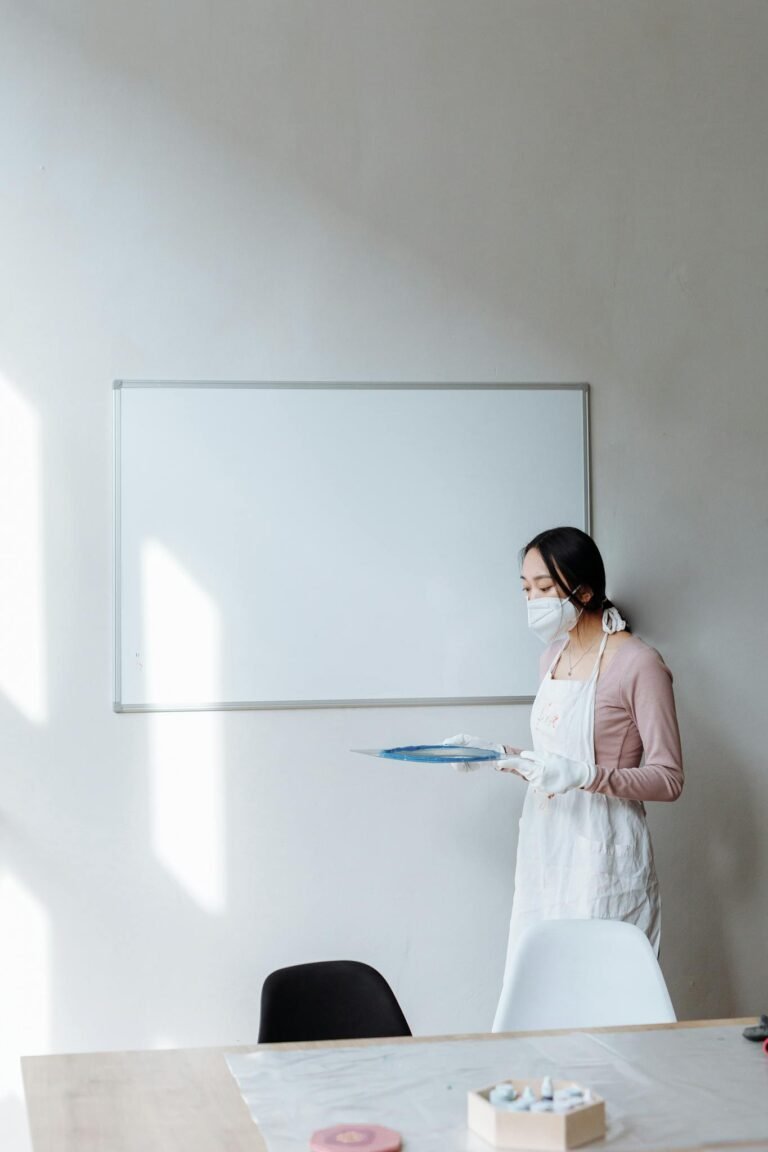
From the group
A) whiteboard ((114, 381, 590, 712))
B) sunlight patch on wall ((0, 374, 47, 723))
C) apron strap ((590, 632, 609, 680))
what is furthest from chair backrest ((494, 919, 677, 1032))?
sunlight patch on wall ((0, 374, 47, 723))

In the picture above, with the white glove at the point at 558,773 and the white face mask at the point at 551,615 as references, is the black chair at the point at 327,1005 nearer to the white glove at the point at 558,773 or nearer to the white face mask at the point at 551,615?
the white glove at the point at 558,773

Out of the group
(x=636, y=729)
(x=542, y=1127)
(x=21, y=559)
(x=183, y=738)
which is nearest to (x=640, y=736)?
(x=636, y=729)

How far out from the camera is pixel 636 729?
2715 millimetres

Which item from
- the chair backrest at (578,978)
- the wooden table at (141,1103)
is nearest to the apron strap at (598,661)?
the chair backrest at (578,978)

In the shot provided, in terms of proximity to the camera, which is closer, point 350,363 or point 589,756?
point 589,756

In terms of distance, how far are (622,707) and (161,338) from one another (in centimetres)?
143

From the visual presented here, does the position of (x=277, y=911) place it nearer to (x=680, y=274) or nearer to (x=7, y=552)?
(x=7, y=552)

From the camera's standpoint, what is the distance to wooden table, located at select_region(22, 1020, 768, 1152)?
1.48m

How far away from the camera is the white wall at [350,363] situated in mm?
2980

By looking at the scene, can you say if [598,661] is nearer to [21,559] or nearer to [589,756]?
[589,756]

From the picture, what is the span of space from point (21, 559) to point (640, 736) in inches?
59.9

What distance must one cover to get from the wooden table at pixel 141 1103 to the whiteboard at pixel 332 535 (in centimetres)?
127

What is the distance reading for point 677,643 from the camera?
3236 millimetres

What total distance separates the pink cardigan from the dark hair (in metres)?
0.16
